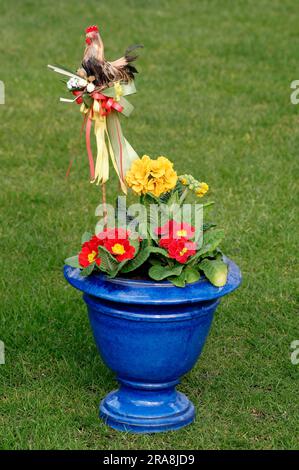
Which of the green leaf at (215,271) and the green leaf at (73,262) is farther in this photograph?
the green leaf at (73,262)

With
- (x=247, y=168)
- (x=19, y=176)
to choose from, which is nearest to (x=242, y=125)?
(x=247, y=168)

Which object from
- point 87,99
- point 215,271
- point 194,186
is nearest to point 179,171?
point 194,186

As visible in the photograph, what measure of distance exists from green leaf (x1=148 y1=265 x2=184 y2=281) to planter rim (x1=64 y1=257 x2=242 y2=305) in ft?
0.07

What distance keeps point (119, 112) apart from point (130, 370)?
0.95m

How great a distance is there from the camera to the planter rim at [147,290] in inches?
134

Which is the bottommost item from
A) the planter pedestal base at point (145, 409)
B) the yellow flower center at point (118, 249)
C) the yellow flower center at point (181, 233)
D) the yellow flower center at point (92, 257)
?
the planter pedestal base at point (145, 409)

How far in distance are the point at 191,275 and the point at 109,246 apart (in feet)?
1.01

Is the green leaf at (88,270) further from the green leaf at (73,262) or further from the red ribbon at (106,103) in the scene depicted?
the red ribbon at (106,103)

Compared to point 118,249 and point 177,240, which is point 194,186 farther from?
point 118,249

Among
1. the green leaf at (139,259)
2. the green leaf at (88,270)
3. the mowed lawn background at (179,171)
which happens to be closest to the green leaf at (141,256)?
the green leaf at (139,259)

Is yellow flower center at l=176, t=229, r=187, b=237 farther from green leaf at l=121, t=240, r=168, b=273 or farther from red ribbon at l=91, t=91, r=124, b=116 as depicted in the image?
red ribbon at l=91, t=91, r=124, b=116

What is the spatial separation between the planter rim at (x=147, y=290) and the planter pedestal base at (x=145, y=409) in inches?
16.7

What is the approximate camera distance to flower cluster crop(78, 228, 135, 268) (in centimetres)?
346

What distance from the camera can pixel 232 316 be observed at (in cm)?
464
